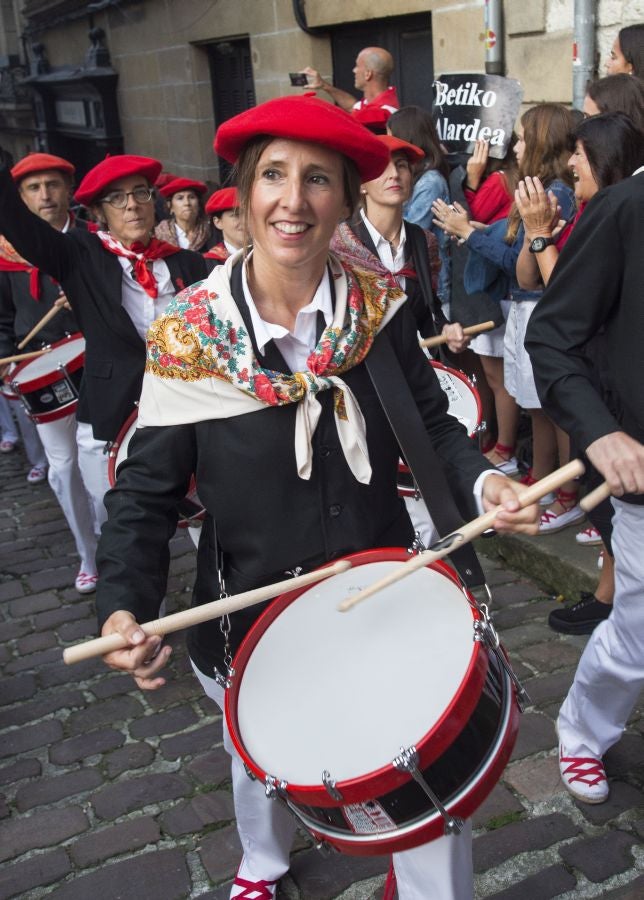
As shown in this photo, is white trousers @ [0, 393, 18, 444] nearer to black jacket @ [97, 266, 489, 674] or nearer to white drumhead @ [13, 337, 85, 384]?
white drumhead @ [13, 337, 85, 384]

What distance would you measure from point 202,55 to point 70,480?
25.9 feet

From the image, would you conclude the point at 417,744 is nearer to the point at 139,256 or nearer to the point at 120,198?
the point at 139,256

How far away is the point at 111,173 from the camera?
4.12 metres

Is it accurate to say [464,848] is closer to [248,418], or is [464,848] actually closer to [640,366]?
[248,418]

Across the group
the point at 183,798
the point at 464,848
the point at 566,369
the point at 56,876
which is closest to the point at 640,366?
the point at 566,369

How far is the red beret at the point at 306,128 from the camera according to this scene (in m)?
2.02

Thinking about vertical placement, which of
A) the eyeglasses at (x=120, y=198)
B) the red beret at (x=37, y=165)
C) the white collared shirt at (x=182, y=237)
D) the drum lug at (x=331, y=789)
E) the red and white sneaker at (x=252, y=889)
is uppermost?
the red beret at (x=37, y=165)

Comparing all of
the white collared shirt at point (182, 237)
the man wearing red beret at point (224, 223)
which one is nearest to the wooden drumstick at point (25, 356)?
the man wearing red beret at point (224, 223)

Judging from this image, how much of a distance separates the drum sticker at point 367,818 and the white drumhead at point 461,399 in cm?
210

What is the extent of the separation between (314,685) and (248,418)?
60 cm

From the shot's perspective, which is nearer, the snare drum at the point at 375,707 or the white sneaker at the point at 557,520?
the snare drum at the point at 375,707

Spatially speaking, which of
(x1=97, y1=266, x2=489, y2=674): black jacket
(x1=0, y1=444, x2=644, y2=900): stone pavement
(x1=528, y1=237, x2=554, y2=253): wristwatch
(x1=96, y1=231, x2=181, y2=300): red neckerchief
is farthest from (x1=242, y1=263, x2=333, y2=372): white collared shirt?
(x1=96, y1=231, x2=181, y2=300): red neckerchief

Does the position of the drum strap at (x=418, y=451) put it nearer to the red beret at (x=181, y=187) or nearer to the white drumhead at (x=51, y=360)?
the white drumhead at (x=51, y=360)

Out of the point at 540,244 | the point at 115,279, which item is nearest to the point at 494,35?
the point at 540,244
